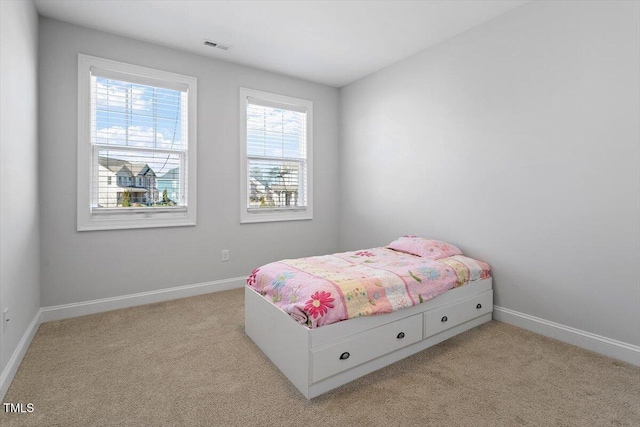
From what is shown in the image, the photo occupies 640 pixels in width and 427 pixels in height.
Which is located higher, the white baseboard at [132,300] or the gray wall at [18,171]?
the gray wall at [18,171]

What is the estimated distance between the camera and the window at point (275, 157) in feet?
12.7

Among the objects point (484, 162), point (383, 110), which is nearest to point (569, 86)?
point (484, 162)

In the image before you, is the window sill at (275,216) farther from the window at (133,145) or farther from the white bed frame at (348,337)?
the white bed frame at (348,337)

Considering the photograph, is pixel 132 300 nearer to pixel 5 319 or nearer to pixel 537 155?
pixel 5 319

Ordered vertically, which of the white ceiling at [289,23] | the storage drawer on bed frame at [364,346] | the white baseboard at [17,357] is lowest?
the white baseboard at [17,357]

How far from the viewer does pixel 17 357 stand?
2.05 m

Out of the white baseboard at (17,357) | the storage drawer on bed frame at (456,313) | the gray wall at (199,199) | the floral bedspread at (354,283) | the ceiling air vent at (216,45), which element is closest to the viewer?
the white baseboard at (17,357)

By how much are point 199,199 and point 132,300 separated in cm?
119

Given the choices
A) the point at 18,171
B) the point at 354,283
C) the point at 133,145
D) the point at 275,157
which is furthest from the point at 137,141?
the point at 354,283

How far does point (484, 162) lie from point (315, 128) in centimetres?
225

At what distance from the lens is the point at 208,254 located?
143 inches

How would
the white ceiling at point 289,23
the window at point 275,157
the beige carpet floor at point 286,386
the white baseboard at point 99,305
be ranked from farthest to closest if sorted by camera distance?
1. the window at point 275,157
2. the white ceiling at point 289,23
3. the white baseboard at point 99,305
4. the beige carpet floor at point 286,386

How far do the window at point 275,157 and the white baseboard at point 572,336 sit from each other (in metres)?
2.53

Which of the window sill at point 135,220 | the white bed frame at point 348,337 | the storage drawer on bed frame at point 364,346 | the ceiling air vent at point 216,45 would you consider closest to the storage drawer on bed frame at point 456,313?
the white bed frame at point 348,337
